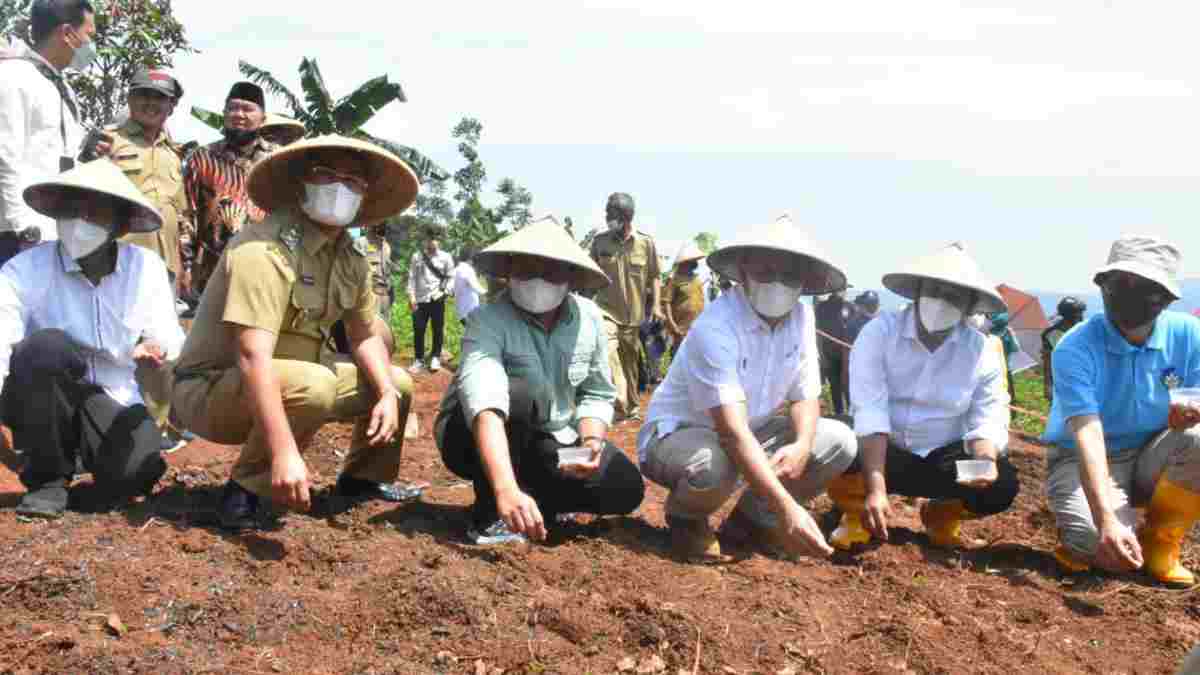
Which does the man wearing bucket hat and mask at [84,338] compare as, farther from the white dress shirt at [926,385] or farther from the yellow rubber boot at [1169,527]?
the yellow rubber boot at [1169,527]

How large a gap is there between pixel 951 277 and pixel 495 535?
1971 mm

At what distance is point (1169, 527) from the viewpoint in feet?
13.3

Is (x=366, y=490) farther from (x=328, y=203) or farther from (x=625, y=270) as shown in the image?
(x=625, y=270)

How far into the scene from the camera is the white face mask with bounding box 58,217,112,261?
11.3ft

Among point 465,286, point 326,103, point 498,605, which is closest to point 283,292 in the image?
point 498,605

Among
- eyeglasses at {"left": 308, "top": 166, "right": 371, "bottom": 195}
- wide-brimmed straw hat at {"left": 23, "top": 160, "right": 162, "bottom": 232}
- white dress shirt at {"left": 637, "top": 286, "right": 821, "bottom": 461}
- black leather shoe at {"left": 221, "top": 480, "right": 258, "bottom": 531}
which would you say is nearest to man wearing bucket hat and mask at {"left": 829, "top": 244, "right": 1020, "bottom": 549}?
white dress shirt at {"left": 637, "top": 286, "right": 821, "bottom": 461}

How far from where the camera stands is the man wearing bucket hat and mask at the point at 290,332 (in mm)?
3234

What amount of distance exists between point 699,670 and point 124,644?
1474mm

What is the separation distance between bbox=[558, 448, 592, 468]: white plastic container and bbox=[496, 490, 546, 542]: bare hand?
0.30 metres

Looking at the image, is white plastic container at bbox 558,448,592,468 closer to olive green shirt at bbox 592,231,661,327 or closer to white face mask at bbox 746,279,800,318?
white face mask at bbox 746,279,800,318

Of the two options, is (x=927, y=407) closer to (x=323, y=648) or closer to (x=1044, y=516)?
(x=1044, y=516)

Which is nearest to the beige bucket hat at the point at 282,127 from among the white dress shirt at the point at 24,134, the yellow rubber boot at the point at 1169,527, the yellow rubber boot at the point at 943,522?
the white dress shirt at the point at 24,134

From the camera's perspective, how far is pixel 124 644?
103 inches

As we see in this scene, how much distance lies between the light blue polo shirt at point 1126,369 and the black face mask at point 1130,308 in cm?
6
